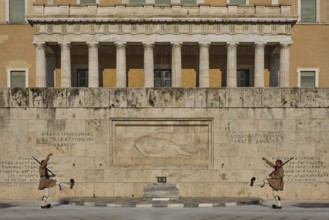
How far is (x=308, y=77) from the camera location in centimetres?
5006

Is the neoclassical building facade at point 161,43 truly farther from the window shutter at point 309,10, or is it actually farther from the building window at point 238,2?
the window shutter at point 309,10

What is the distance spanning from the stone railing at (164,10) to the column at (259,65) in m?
2.67

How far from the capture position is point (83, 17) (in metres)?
43.9

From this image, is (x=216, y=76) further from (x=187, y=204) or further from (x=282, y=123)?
(x=187, y=204)

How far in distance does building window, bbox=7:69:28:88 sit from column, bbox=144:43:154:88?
1170 cm

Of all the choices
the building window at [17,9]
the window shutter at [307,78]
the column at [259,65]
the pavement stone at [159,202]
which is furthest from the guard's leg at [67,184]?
the window shutter at [307,78]

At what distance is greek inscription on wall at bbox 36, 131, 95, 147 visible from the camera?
67.9 ft

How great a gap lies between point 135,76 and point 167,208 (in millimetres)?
31674

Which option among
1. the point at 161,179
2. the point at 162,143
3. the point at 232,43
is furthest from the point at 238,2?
the point at 161,179

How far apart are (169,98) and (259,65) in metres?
25.9

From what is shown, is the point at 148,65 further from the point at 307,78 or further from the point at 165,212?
the point at 165,212

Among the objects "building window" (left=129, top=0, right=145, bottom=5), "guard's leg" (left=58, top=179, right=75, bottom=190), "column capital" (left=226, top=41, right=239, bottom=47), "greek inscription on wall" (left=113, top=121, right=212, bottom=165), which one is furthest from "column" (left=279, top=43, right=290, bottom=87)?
"guard's leg" (left=58, top=179, right=75, bottom=190)

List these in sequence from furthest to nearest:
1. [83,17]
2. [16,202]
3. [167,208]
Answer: [83,17] → [16,202] → [167,208]

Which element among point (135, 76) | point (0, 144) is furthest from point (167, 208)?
point (135, 76)
